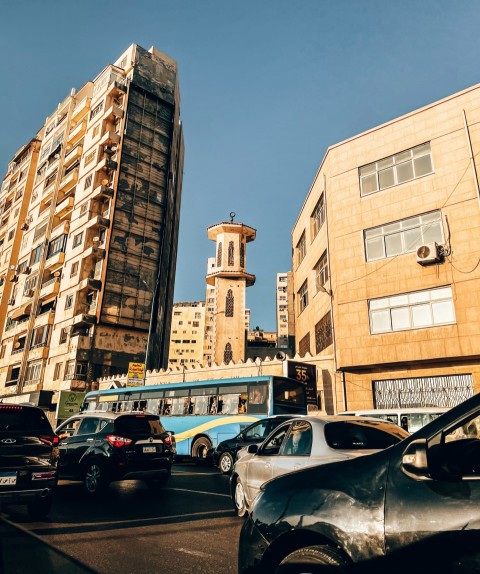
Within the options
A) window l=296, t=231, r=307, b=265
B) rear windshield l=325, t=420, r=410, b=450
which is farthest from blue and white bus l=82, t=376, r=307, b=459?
window l=296, t=231, r=307, b=265

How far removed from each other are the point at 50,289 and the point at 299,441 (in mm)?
43452

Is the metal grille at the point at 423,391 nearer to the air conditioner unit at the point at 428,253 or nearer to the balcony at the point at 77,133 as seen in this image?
the air conditioner unit at the point at 428,253

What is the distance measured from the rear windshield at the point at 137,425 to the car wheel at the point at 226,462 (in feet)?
11.5

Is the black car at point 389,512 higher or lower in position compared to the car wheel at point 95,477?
higher

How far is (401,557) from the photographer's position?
6.72 feet

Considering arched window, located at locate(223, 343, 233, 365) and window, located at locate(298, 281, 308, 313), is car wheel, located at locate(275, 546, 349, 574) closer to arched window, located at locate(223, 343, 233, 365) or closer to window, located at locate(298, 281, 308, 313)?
window, located at locate(298, 281, 308, 313)

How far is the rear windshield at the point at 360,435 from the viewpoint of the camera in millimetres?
5504

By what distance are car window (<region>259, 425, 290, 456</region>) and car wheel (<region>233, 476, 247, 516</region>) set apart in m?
0.98

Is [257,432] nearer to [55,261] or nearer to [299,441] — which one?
[299,441]

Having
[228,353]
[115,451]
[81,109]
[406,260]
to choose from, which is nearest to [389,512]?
[115,451]

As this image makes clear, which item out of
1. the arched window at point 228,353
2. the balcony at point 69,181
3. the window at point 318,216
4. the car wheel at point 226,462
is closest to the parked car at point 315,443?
the car wheel at point 226,462

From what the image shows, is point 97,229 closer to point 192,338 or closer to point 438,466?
point 438,466

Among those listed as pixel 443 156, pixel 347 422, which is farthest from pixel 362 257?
pixel 347 422

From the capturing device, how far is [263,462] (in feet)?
21.4
